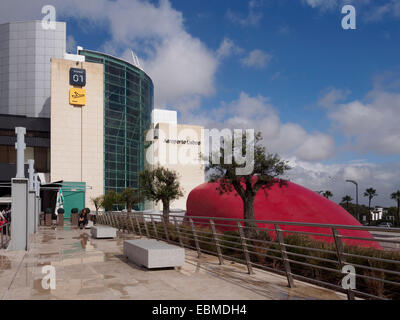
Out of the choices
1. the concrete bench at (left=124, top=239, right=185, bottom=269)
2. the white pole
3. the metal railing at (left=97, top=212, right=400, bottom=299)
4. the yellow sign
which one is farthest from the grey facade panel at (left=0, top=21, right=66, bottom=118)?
the concrete bench at (left=124, top=239, right=185, bottom=269)

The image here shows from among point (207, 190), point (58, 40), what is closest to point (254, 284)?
point (207, 190)

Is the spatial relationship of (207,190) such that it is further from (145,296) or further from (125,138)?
(125,138)

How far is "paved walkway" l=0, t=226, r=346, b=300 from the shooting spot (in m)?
6.06

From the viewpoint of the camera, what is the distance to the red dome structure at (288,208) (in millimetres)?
16812

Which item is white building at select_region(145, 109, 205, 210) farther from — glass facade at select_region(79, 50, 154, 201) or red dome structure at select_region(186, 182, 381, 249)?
red dome structure at select_region(186, 182, 381, 249)

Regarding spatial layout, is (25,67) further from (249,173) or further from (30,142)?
(249,173)

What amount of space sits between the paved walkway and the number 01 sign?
48.5m

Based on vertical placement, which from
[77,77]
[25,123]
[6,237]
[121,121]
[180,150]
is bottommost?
[6,237]

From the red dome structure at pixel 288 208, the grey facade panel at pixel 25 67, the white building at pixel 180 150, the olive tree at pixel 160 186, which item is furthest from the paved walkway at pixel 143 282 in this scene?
the white building at pixel 180 150

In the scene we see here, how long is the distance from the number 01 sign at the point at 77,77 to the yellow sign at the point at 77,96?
0.86 m

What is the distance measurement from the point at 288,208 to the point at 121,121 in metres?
47.1

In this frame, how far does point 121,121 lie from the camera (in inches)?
2405

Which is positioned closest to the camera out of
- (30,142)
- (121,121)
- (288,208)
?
(288,208)

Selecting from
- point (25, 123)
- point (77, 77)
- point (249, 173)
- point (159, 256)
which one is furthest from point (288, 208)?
point (25, 123)
